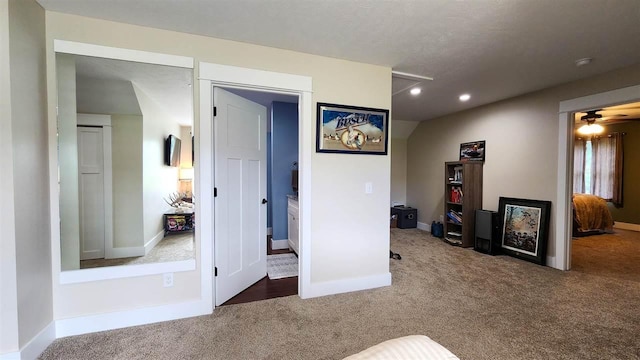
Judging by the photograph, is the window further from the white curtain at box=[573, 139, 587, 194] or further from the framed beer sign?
the framed beer sign

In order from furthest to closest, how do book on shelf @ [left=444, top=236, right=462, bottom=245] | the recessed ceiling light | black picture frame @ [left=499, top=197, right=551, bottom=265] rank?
book on shelf @ [left=444, top=236, right=462, bottom=245], black picture frame @ [left=499, top=197, right=551, bottom=265], the recessed ceiling light

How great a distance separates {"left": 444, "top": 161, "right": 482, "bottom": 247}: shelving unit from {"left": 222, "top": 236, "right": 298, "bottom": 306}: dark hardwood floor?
3.02 m

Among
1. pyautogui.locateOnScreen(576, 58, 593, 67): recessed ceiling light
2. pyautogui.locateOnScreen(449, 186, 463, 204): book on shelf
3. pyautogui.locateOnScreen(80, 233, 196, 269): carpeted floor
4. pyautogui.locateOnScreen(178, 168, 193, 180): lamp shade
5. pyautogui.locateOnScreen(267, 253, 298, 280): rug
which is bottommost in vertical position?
pyautogui.locateOnScreen(267, 253, 298, 280): rug

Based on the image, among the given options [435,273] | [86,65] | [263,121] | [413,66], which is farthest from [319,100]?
[435,273]

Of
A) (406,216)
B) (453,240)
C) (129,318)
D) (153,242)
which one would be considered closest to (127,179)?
(153,242)

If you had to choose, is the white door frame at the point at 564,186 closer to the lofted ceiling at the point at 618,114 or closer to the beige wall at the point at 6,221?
the lofted ceiling at the point at 618,114

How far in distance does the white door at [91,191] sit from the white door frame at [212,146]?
0.75 metres


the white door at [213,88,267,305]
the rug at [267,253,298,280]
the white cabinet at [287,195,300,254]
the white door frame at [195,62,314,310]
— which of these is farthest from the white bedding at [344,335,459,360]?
the white cabinet at [287,195,300,254]

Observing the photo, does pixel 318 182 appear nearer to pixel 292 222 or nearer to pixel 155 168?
pixel 155 168

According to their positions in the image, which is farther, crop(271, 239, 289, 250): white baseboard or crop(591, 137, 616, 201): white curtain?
crop(591, 137, 616, 201): white curtain

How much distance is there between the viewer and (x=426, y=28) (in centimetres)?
207

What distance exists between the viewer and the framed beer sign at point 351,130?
8.68ft

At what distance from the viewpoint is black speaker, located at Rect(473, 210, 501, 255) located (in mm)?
4094

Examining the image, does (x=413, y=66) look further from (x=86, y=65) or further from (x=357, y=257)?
(x=86, y=65)
